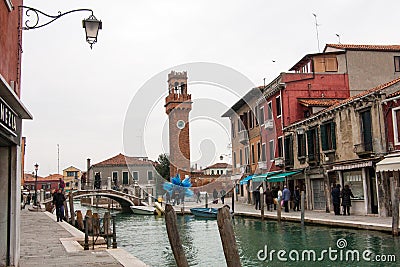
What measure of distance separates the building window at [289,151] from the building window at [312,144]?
88.6 inches

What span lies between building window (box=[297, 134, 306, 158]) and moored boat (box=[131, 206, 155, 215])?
41.4ft

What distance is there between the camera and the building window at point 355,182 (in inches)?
723

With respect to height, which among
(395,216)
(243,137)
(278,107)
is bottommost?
(395,216)

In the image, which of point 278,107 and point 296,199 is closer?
point 296,199

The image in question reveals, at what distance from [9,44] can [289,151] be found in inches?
774

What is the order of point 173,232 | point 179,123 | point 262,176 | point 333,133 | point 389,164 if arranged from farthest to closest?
point 262,176, point 333,133, point 389,164, point 179,123, point 173,232

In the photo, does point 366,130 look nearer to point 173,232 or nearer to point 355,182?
point 355,182

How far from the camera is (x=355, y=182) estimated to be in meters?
18.7

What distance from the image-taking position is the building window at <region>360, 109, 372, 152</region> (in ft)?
57.6

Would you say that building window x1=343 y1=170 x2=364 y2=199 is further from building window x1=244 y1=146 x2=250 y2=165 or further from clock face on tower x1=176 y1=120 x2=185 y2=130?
clock face on tower x1=176 y1=120 x2=185 y2=130

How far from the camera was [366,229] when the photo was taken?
13547 millimetres

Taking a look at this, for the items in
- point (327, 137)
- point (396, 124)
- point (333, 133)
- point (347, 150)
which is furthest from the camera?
point (327, 137)

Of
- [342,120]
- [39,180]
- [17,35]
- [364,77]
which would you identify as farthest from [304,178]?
[39,180]

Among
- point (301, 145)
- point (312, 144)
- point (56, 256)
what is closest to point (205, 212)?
point (301, 145)
